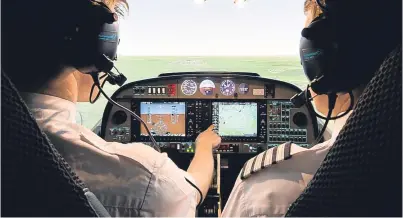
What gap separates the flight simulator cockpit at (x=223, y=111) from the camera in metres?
2.67

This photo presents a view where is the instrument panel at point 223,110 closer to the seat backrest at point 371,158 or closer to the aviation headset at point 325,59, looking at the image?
the aviation headset at point 325,59

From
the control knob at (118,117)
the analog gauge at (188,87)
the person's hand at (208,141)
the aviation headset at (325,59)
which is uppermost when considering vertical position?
the aviation headset at (325,59)

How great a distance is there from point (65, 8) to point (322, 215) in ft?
2.16

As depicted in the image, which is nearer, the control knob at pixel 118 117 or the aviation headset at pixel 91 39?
the aviation headset at pixel 91 39

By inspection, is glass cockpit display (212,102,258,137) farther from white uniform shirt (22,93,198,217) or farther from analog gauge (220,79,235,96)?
white uniform shirt (22,93,198,217)

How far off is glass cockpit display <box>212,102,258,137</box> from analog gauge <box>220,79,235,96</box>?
67mm

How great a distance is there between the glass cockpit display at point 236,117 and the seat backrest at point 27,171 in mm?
1989

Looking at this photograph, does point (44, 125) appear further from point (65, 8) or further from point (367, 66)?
point (367, 66)

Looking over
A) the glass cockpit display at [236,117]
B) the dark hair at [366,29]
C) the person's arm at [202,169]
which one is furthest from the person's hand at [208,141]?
the dark hair at [366,29]

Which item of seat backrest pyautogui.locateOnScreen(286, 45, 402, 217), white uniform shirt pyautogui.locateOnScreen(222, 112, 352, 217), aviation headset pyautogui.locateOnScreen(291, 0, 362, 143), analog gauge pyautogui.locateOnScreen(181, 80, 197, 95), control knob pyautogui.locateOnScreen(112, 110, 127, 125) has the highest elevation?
aviation headset pyautogui.locateOnScreen(291, 0, 362, 143)

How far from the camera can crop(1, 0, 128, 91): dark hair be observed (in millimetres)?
904

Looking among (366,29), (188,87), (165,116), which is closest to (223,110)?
(188,87)

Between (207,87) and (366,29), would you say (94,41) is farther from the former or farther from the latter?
(207,87)

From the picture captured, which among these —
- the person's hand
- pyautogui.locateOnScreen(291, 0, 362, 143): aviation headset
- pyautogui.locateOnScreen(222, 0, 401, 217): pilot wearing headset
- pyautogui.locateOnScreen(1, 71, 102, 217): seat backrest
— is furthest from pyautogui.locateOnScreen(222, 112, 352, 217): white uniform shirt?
the person's hand
